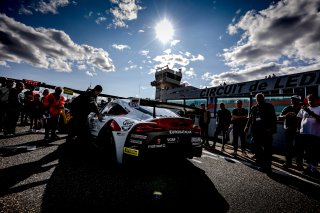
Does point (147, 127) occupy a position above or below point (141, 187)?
above

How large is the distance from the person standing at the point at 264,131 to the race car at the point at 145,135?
6.16 feet

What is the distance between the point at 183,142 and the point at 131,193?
1262 millimetres

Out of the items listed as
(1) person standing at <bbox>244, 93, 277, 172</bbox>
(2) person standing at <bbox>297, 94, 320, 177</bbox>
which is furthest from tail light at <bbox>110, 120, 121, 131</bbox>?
(2) person standing at <bbox>297, 94, 320, 177</bbox>

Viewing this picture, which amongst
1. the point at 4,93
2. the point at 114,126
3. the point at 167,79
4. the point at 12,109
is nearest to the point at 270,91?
the point at 114,126

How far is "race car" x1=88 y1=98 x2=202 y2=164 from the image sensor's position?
2975 mm

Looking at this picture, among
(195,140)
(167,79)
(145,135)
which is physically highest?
(167,79)

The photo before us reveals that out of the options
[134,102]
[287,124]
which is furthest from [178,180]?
[287,124]

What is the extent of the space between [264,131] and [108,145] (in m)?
3.62

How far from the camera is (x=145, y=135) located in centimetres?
297

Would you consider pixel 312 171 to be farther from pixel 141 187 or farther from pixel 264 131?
pixel 141 187

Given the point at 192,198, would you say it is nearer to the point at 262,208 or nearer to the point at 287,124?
the point at 262,208

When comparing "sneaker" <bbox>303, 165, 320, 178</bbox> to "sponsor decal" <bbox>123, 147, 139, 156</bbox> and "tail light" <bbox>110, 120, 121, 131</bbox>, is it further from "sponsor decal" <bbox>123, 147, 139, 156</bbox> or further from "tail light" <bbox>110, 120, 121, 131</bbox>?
"tail light" <bbox>110, 120, 121, 131</bbox>

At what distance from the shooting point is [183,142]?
10.6 feet

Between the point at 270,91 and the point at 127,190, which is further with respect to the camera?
the point at 270,91
